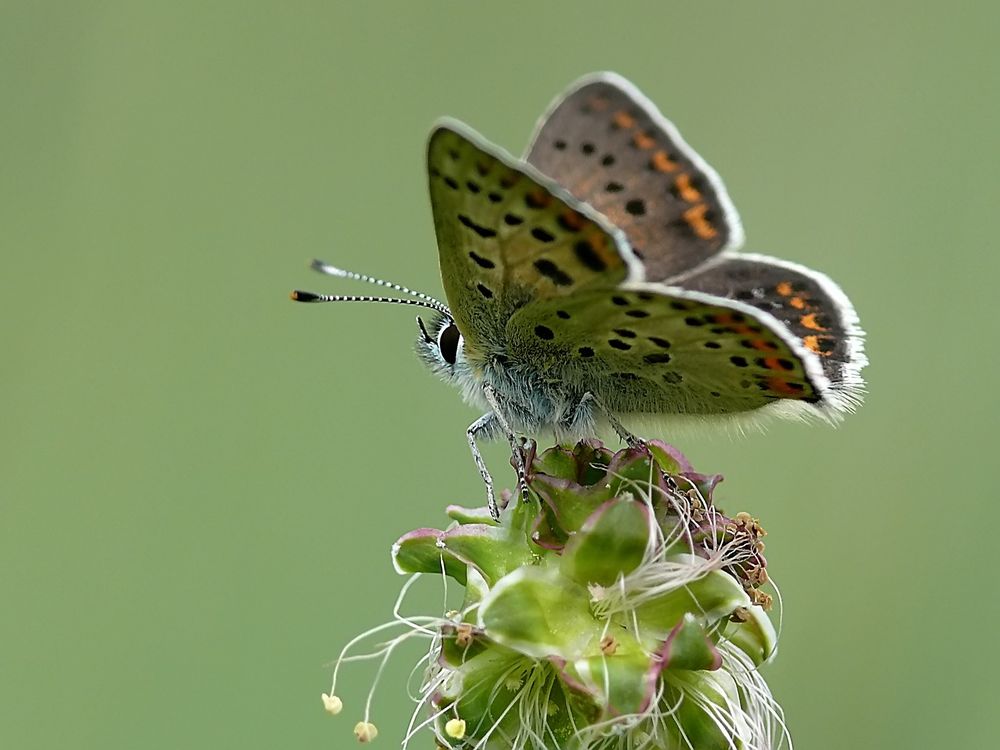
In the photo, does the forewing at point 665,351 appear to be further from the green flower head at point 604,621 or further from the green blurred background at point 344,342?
the green blurred background at point 344,342

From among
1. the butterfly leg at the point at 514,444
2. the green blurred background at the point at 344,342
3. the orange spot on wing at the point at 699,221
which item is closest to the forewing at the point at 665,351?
the butterfly leg at the point at 514,444

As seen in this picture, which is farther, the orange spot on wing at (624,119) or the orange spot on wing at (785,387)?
the orange spot on wing at (624,119)

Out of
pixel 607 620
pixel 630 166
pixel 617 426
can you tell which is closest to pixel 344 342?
pixel 630 166

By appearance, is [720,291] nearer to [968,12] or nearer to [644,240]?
[644,240]

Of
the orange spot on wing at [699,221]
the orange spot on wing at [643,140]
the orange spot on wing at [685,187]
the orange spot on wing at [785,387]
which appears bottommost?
the orange spot on wing at [785,387]

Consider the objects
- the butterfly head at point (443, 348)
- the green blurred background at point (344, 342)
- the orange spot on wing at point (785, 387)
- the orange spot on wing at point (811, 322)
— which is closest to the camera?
the orange spot on wing at point (785, 387)

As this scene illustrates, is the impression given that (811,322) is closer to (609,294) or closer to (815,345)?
(815,345)

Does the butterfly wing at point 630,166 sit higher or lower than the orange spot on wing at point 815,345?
higher

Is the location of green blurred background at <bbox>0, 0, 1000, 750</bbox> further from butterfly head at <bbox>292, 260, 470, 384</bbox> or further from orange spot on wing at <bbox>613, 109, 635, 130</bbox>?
orange spot on wing at <bbox>613, 109, 635, 130</bbox>
